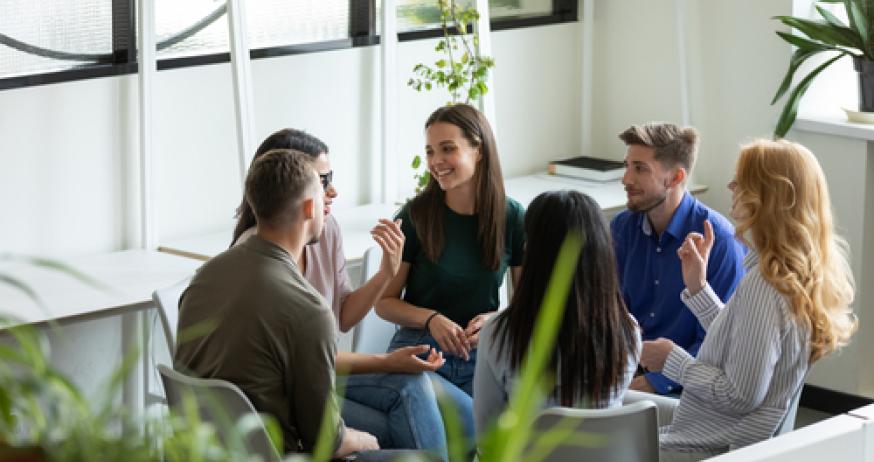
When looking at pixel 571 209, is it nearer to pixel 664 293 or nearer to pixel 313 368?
pixel 313 368

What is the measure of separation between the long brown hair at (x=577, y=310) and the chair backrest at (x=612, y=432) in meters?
0.25

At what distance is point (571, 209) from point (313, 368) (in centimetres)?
60

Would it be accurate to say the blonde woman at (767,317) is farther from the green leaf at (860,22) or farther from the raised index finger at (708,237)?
the green leaf at (860,22)

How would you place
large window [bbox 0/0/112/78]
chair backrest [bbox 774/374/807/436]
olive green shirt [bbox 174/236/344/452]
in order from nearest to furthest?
olive green shirt [bbox 174/236/344/452] → chair backrest [bbox 774/374/807/436] → large window [bbox 0/0/112/78]

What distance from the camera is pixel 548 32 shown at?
562 centimetres

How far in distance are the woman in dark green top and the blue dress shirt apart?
339 millimetres

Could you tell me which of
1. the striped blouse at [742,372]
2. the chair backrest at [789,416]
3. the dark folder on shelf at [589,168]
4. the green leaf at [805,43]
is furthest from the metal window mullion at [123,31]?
the chair backrest at [789,416]

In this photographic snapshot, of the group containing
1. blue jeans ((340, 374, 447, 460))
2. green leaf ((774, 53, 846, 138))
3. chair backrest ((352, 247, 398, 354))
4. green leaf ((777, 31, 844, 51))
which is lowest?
blue jeans ((340, 374, 447, 460))

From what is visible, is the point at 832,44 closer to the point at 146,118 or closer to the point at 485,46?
the point at 485,46

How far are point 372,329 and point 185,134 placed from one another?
1.25 m

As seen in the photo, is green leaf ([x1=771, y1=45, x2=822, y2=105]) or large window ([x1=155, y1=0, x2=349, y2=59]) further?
green leaf ([x1=771, y1=45, x2=822, y2=105])

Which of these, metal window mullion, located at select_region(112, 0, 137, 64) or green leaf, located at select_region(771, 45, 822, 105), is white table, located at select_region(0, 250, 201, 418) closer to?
metal window mullion, located at select_region(112, 0, 137, 64)

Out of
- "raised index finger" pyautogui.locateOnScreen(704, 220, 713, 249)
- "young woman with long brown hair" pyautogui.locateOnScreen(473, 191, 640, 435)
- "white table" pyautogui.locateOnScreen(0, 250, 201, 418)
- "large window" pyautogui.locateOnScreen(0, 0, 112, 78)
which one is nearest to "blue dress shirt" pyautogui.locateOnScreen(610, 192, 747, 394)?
"raised index finger" pyautogui.locateOnScreen(704, 220, 713, 249)

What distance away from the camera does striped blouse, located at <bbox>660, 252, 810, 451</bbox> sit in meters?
2.73
